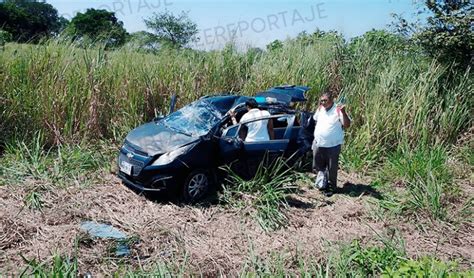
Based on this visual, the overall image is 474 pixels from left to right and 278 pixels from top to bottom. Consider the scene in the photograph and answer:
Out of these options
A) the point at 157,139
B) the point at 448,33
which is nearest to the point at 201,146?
the point at 157,139

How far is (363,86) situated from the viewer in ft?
31.7

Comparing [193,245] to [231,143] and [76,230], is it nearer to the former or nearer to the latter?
[76,230]

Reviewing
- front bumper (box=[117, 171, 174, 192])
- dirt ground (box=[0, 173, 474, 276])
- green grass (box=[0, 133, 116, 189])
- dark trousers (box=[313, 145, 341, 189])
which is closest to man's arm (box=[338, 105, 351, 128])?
dark trousers (box=[313, 145, 341, 189])

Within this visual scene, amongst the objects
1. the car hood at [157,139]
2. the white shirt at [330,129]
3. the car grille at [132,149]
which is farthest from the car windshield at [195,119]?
the white shirt at [330,129]

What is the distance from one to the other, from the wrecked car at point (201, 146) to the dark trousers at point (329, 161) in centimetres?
43

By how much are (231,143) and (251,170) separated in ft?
1.99

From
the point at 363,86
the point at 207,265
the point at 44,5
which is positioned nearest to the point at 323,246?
the point at 207,265

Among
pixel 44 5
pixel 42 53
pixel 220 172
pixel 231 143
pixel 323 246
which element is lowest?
pixel 323 246

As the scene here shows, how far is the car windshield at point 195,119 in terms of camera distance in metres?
6.62

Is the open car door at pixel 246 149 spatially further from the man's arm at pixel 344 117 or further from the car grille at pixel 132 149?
the car grille at pixel 132 149

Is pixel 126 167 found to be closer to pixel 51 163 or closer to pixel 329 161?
pixel 51 163

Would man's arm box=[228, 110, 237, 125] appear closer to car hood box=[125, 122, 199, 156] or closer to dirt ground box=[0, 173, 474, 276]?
car hood box=[125, 122, 199, 156]

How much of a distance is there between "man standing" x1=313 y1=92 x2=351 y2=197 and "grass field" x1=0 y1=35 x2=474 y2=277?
0.50 m

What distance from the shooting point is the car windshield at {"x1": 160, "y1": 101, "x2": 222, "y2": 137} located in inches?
261
